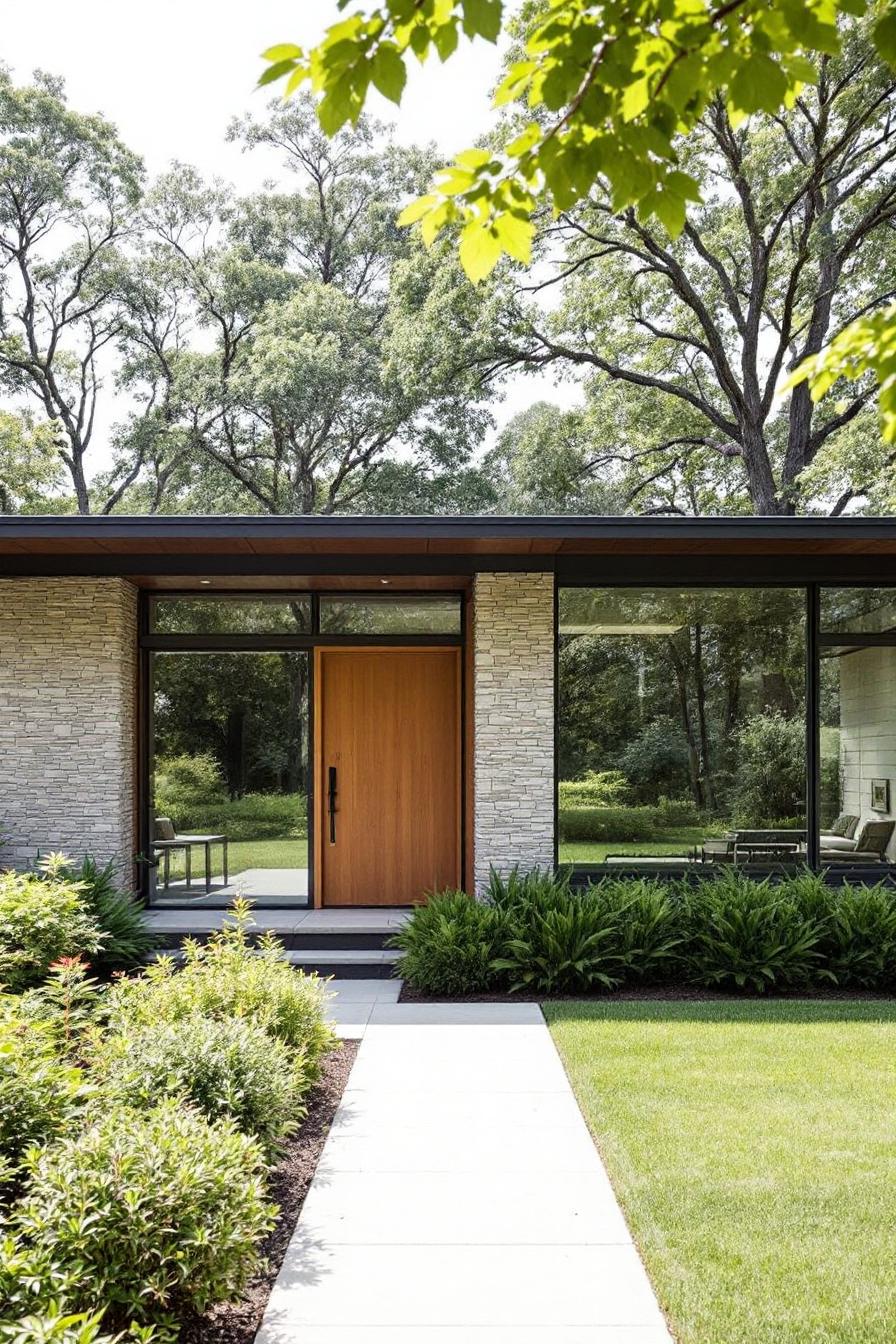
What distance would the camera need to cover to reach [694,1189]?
156 inches

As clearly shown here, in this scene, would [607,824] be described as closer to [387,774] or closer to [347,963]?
[387,774]

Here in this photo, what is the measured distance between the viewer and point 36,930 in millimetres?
6059

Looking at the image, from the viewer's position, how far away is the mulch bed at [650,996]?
705cm

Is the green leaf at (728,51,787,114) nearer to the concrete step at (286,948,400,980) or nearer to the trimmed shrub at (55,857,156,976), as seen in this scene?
the trimmed shrub at (55,857,156,976)

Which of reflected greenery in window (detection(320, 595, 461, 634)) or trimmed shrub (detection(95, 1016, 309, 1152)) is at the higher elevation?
reflected greenery in window (detection(320, 595, 461, 634))

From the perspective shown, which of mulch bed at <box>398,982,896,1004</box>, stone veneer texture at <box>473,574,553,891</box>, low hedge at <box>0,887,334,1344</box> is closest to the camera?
low hedge at <box>0,887,334,1344</box>

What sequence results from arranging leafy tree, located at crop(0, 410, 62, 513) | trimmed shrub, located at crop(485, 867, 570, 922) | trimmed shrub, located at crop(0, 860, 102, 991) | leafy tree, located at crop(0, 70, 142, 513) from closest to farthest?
trimmed shrub, located at crop(0, 860, 102, 991), trimmed shrub, located at crop(485, 867, 570, 922), leafy tree, located at crop(0, 410, 62, 513), leafy tree, located at crop(0, 70, 142, 513)

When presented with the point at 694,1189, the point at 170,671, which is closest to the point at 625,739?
the point at 170,671

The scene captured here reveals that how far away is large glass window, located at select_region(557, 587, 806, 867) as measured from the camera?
8969mm

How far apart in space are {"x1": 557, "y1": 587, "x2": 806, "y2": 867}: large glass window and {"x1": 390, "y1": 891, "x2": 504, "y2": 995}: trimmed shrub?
1.67m

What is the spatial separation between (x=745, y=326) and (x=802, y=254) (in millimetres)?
2260

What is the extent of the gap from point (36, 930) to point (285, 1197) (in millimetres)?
2677

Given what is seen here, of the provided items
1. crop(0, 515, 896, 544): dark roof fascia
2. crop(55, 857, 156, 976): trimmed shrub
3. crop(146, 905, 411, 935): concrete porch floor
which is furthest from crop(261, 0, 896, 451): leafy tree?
crop(146, 905, 411, 935): concrete porch floor

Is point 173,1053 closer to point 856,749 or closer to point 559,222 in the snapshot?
point 856,749
